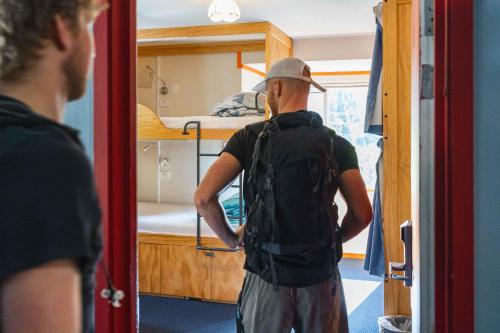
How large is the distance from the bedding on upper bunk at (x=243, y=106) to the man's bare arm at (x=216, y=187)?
8.23 ft

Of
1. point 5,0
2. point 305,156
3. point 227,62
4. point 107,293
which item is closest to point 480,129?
point 305,156

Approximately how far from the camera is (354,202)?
76.9 inches

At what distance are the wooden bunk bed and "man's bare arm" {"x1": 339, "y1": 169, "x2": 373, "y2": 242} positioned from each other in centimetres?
229

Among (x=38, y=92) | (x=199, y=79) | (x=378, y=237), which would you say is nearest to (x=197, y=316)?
(x=378, y=237)

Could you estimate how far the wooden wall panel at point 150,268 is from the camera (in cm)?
452

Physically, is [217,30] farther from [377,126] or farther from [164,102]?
[377,126]

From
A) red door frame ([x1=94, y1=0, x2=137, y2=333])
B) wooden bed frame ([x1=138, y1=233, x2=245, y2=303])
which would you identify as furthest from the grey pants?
wooden bed frame ([x1=138, y1=233, x2=245, y2=303])

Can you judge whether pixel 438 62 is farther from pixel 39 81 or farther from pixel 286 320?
pixel 286 320

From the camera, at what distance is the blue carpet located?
149 inches

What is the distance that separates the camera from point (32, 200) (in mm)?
625

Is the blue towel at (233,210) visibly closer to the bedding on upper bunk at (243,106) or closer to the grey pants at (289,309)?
the bedding on upper bunk at (243,106)

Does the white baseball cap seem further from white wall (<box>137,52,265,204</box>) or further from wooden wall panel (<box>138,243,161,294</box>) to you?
white wall (<box>137,52,265,204</box>)

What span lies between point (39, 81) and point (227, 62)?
196 inches

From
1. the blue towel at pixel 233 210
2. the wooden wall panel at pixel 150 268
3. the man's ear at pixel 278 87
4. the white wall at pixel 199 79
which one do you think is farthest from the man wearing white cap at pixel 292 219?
the white wall at pixel 199 79
